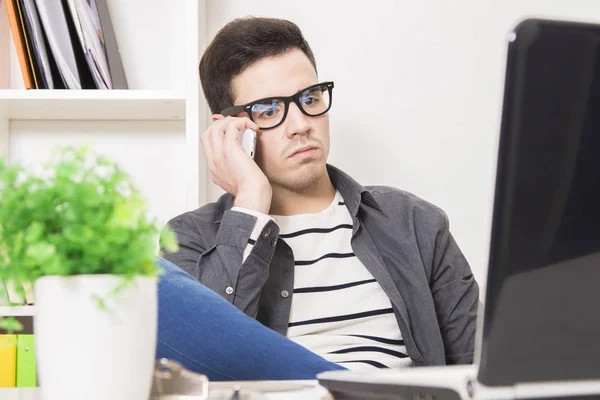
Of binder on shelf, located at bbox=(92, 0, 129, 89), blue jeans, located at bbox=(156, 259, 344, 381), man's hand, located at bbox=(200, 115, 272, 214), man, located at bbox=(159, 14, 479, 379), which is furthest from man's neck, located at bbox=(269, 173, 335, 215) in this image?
blue jeans, located at bbox=(156, 259, 344, 381)

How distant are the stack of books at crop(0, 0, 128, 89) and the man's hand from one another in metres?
0.38

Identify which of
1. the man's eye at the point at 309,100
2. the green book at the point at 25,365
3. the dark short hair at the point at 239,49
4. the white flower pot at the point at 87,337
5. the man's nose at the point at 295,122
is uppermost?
the dark short hair at the point at 239,49

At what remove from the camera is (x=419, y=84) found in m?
2.20

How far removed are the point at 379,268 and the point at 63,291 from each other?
3.67 feet

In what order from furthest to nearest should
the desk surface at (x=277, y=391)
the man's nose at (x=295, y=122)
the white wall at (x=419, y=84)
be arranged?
the white wall at (x=419, y=84) → the man's nose at (x=295, y=122) → the desk surface at (x=277, y=391)

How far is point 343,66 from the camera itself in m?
2.17

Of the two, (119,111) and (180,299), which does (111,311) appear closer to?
(180,299)

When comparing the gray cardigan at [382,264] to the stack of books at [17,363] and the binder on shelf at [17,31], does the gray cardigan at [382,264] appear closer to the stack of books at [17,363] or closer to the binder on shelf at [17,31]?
the stack of books at [17,363]

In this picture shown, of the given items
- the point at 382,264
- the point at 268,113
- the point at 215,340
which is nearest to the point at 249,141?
the point at 268,113

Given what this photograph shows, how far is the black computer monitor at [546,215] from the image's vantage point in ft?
1.71

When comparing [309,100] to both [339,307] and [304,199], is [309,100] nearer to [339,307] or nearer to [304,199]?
[304,199]

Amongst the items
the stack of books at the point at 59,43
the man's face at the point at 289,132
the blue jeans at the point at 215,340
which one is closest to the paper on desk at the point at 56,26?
the stack of books at the point at 59,43

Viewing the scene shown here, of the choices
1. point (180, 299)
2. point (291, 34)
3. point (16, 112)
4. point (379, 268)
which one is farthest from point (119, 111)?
point (180, 299)

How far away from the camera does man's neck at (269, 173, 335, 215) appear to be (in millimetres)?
1791
